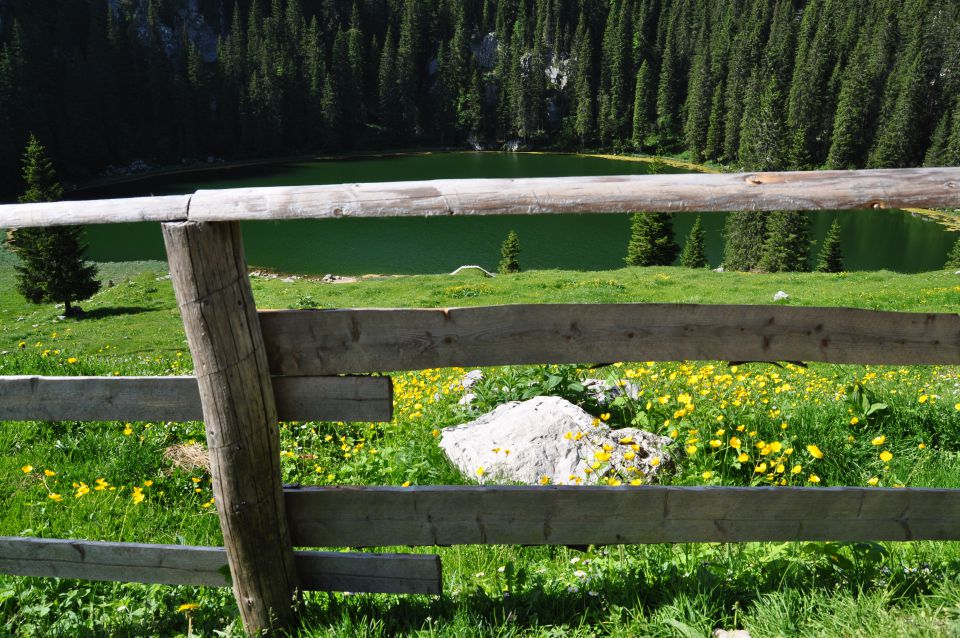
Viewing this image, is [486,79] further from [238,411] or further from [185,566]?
[238,411]

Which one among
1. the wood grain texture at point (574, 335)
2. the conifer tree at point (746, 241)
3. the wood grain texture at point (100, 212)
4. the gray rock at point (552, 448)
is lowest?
the conifer tree at point (746, 241)

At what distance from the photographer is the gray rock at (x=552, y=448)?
4430 mm

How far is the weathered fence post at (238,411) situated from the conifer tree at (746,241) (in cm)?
5776

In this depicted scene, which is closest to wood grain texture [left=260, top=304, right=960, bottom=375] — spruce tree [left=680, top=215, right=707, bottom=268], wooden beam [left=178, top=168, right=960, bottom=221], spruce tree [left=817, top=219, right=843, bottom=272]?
wooden beam [left=178, top=168, right=960, bottom=221]

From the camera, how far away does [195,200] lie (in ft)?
8.43

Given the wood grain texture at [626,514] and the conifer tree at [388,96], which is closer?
the wood grain texture at [626,514]

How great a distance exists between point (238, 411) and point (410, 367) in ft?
2.40

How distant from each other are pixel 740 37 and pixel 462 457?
140483 millimetres

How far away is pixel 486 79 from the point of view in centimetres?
15662

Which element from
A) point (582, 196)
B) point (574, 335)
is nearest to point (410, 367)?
point (574, 335)

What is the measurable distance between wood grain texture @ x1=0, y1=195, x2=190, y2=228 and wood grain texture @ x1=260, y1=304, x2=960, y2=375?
551mm

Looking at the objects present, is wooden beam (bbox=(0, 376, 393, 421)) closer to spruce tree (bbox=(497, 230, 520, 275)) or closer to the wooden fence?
the wooden fence

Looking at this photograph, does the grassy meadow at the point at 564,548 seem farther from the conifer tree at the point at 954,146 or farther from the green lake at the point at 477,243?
the conifer tree at the point at 954,146

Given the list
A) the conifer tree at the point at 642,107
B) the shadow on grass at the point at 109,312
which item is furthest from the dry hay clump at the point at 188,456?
the conifer tree at the point at 642,107
